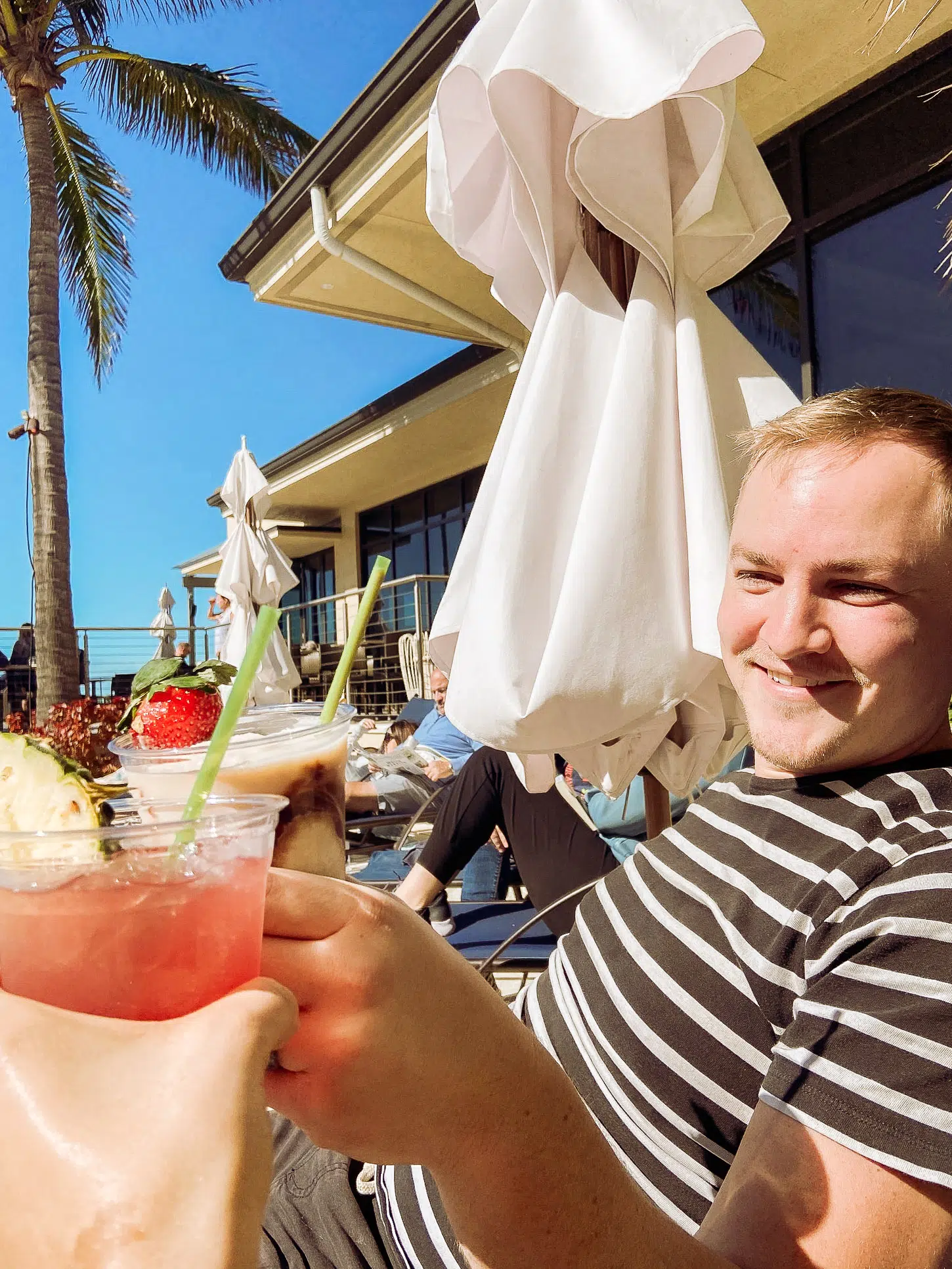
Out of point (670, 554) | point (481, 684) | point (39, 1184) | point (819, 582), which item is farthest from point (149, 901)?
point (670, 554)

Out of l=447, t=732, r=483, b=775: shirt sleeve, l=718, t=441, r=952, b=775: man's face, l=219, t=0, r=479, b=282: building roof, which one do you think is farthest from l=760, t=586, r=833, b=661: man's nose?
l=219, t=0, r=479, b=282: building roof

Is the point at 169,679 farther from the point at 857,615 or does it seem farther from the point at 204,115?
the point at 204,115

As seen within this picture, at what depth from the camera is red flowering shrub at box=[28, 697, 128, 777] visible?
3.66 feet

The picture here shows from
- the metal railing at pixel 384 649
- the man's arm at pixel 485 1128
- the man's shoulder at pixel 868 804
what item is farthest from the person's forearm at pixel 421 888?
the metal railing at pixel 384 649

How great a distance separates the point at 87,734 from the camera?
1.17 m

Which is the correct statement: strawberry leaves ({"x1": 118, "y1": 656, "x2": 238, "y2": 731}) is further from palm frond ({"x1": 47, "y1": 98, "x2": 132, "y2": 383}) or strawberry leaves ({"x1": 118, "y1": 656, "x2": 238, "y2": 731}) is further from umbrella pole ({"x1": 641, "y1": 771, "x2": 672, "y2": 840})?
palm frond ({"x1": 47, "y1": 98, "x2": 132, "y2": 383})

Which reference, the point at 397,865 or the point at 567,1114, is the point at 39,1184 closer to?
the point at 567,1114

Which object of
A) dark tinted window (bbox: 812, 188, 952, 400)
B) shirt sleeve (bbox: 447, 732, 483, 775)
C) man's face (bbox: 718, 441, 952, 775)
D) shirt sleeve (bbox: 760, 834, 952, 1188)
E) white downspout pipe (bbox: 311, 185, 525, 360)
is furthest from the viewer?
white downspout pipe (bbox: 311, 185, 525, 360)

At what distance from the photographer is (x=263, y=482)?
28.0 ft

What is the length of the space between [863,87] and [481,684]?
523cm

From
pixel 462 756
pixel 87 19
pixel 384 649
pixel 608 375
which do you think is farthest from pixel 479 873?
pixel 87 19

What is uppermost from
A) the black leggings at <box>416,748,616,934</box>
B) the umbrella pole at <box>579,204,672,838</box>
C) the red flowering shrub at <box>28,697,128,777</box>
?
the umbrella pole at <box>579,204,672,838</box>

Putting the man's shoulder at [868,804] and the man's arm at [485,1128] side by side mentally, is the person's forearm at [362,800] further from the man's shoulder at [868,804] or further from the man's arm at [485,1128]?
the man's arm at [485,1128]

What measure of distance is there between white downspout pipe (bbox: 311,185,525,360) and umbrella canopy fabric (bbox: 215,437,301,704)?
89.6 inches
